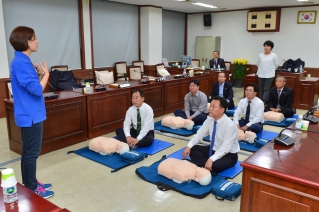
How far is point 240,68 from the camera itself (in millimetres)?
8992

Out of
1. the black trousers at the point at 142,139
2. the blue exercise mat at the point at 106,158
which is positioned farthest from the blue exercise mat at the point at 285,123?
the blue exercise mat at the point at 106,158

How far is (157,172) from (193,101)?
2113mm

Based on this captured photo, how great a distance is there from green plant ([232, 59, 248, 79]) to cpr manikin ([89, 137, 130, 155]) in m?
6.39

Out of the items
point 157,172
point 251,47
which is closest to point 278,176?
point 157,172

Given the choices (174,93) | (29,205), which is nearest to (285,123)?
(174,93)

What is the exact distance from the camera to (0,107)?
549cm

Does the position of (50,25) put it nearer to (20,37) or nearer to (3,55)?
(3,55)

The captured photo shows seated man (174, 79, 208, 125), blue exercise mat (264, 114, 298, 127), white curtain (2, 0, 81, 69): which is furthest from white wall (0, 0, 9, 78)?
blue exercise mat (264, 114, 298, 127)

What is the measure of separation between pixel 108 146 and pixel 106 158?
0.15 meters

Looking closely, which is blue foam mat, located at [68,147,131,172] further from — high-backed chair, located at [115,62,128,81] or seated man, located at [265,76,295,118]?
high-backed chair, located at [115,62,128,81]

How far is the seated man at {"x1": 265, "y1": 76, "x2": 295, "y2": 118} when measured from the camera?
17.1 ft

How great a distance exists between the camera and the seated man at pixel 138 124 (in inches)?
148

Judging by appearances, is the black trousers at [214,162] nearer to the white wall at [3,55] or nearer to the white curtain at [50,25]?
the white wall at [3,55]

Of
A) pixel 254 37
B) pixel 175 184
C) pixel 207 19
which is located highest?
pixel 207 19
